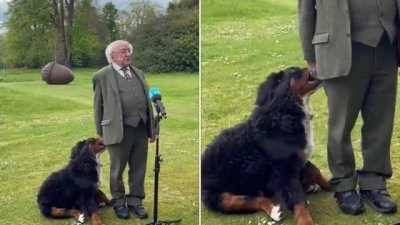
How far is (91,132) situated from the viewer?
117 inches

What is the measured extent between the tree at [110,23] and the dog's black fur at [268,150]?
79cm

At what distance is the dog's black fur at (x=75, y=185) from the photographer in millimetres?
2918

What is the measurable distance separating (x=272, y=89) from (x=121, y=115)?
0.79 metres

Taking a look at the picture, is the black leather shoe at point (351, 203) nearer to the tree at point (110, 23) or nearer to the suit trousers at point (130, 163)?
the suit trousers at point (130, 163)

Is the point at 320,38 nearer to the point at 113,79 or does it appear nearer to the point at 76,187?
the point at 113,79

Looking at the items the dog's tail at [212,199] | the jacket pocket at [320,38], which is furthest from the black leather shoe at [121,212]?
the jacket pocket at [320,38]

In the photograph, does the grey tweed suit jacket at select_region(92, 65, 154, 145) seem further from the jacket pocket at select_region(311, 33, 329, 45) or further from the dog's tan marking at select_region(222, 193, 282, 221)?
the jacket pocket at select_region(311, 33, 329, 45)

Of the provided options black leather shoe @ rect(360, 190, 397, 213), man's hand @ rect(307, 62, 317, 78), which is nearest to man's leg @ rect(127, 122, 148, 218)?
man's hand @ rect(307, 62, 317, 78)

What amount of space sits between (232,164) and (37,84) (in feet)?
3.67

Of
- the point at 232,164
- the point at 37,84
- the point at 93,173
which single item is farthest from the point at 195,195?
the point at 37,84

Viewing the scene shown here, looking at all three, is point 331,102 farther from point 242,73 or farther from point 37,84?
point 37,84

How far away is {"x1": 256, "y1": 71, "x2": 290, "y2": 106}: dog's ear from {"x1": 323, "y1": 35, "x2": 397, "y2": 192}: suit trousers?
208 mm

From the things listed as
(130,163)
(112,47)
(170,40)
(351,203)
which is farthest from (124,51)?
(351,203)

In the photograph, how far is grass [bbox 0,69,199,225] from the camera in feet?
9.71
